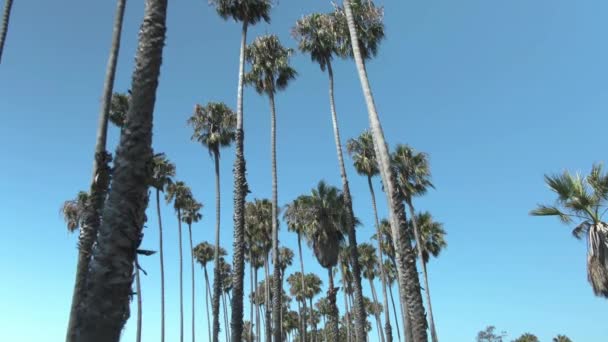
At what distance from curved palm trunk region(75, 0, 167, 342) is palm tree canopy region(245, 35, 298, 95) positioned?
67.0 ft

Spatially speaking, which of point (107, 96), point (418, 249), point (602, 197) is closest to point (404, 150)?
point (418, 249)

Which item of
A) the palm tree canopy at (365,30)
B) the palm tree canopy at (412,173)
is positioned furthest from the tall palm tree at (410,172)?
the palm tree canopy at (365,30)

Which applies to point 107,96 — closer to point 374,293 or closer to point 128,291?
point 128,291

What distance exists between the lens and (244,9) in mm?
23906

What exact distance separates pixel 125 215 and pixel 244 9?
67.7ft

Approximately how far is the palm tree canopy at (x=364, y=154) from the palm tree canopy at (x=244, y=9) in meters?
13.3

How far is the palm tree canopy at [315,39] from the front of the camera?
2625 centimetres

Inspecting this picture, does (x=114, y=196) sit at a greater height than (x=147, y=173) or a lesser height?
lesser

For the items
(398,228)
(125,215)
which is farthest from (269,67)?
(125,215)

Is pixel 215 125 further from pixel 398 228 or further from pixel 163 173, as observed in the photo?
pixel 398 228

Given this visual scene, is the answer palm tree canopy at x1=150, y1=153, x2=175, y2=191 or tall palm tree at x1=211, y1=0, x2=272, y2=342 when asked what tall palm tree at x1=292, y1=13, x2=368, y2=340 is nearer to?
tall palm tree at x1=211, y1=0, x2=272, y2=342

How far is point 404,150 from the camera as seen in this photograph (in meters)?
31.8

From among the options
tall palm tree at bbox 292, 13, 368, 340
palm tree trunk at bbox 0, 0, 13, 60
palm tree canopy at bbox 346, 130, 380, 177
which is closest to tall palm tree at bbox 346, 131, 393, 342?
palm tree canopy at bbox 346, 130, 380, 177

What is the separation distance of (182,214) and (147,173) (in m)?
48.3
